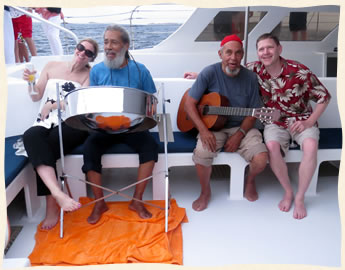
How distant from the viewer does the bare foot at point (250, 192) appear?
2185 millimetres

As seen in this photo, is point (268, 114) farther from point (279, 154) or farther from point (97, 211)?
point (97, 211)

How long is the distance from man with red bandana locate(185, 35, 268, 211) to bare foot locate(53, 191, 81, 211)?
689 mm

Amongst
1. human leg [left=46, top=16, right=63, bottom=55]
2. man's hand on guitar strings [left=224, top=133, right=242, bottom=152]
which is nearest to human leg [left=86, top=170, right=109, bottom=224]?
man's hand on guitar strings [left=224, top=133, right=242, bottom=152]

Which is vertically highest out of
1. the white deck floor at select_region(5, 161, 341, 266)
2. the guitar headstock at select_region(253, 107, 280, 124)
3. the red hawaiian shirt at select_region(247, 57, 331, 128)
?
the red hawaiian shirt at select_region(247, 57, 331, 128)

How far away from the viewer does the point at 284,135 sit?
2090 mm

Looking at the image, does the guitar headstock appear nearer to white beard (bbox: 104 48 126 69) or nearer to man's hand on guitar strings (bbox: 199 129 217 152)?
man's hand on guitar strings (bbox: 199 129 217 152)

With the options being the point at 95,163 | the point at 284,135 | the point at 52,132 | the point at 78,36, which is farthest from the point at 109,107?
the point at 78,36

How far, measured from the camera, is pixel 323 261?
1.60 meters

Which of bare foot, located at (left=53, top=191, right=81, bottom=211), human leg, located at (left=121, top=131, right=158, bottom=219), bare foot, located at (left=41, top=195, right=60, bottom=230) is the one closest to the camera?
bare foot, located at (left=53, top=191, right=81, bottom=211)

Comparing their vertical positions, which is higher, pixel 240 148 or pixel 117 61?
pixel 117 61

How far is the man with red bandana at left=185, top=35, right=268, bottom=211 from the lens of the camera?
2.04m

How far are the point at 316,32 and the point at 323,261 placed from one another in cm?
371

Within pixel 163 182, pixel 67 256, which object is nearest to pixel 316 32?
pixel 163 182

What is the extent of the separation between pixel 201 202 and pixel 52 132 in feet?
3.05
